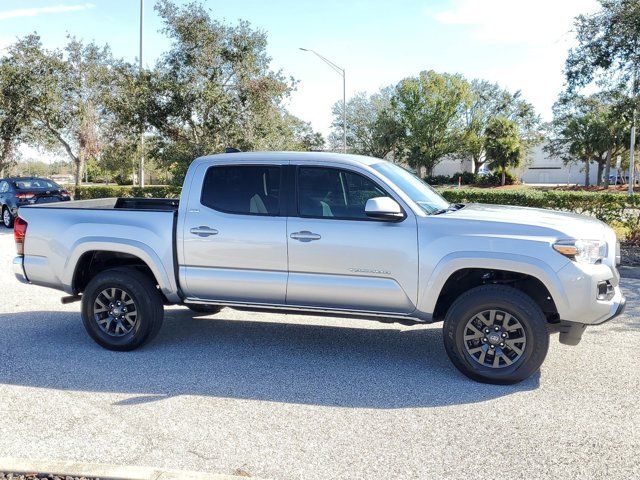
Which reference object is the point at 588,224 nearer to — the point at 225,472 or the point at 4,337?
the point at 225,472

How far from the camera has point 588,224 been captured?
5.49 metres

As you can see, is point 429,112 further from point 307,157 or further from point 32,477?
point 32,477

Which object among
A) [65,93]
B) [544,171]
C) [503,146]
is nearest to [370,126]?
[503,146]

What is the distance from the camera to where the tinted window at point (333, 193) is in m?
5.60

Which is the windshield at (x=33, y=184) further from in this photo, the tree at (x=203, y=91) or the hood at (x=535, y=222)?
the hood at (x=535, y=222)

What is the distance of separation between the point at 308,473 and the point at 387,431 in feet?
2.55

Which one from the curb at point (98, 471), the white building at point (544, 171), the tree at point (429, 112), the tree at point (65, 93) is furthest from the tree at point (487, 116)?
the curb at point (98, 471)

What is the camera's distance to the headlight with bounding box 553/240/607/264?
5.01 m

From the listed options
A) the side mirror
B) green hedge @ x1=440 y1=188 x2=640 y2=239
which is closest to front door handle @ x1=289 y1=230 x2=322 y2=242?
the side mirror

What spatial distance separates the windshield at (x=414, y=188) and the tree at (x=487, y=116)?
60153 mm

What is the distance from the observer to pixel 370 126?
6638 centimetres

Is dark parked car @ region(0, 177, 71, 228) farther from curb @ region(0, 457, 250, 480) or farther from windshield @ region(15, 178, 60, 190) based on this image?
curb @ region(0, 457, 250, 480)

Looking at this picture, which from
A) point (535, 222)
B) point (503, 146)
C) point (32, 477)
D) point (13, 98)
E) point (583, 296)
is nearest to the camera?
point (32, 477)

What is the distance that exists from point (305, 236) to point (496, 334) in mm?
1796
